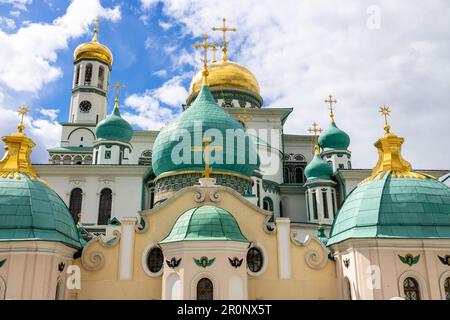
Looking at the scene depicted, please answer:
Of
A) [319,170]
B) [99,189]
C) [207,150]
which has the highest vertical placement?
[319,170]

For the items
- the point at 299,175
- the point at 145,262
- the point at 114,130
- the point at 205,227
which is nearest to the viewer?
the point at 205,227

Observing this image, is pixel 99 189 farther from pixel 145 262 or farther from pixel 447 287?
pixel 447 287

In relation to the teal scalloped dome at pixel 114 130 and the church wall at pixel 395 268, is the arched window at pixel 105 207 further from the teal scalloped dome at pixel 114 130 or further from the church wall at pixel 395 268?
the church wall at pixel 395 268

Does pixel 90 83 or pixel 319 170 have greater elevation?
pixel 90 83

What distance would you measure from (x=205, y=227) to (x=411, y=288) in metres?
5.80

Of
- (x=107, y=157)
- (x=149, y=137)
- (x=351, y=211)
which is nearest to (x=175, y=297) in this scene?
(x=351, y=211)

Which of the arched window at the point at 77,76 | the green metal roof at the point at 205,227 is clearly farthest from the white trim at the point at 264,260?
the arched window at the point at 77,76

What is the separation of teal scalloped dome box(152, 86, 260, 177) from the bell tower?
80.5ft

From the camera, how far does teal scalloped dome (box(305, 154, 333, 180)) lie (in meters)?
29.8

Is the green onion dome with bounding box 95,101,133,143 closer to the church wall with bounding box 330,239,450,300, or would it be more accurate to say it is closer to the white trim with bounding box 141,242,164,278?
the white trim with bounding box 141,242,164,278

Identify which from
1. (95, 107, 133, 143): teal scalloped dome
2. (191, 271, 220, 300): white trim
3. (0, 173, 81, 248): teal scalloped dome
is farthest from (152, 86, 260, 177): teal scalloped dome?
(95, 107, 133, 143): teal scalloped dome

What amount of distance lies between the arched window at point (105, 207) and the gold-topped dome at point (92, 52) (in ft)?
62.4

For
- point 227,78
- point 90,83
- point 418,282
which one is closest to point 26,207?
point 418,282

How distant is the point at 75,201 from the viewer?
2839cm
